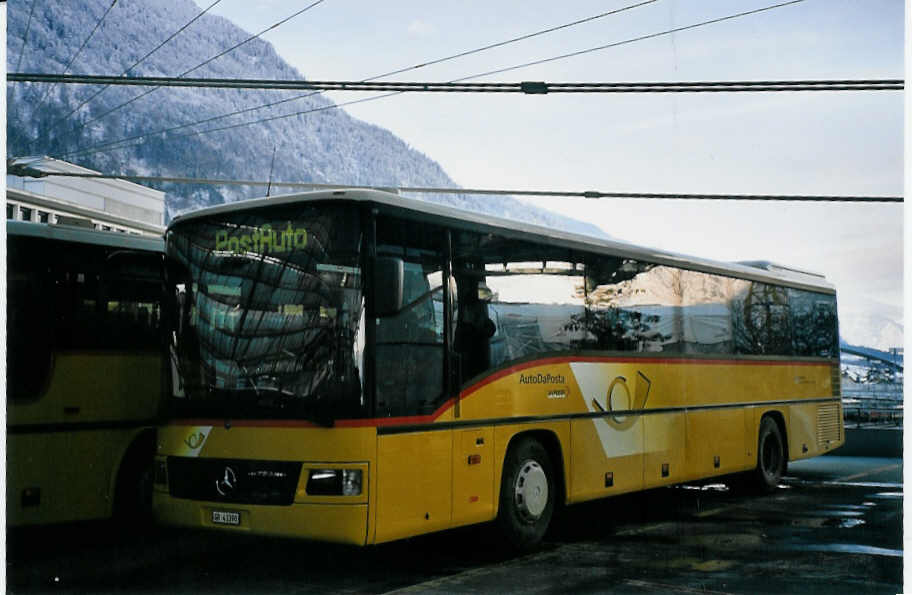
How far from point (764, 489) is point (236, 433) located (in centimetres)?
898

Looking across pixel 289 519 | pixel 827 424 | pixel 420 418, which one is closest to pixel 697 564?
pixel 420 418

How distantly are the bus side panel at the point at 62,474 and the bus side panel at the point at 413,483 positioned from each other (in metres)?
3.24

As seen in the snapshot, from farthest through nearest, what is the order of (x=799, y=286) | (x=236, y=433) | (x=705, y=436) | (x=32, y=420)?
(x=799, y=286), (x=705, y=436), (x=32, y=420), (x=236, y=433)

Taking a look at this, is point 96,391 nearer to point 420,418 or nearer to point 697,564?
point 420,418

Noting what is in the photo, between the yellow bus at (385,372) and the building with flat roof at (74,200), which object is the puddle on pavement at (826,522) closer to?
the yellow bus at (385,372)

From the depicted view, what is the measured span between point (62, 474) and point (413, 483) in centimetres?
335

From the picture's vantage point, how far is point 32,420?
8773 millimetres

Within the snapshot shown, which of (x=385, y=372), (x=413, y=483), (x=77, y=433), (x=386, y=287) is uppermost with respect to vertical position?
(x=386, y=287)

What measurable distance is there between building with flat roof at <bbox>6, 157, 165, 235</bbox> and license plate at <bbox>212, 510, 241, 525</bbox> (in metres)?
3.42

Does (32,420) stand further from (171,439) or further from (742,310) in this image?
(742,310)

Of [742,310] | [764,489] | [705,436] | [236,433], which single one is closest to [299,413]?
[236,433]

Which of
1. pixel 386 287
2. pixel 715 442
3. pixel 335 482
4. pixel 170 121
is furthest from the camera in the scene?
pixel 170 121

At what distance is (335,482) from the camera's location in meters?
7.48

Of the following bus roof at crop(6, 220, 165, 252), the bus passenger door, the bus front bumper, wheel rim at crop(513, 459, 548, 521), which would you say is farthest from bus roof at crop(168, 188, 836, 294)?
the bus front bumper
